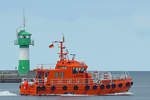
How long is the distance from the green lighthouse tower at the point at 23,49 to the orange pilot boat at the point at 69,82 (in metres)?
25.8

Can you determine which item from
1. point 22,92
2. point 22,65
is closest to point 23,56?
point 22,65

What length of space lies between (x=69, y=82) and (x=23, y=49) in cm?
2829

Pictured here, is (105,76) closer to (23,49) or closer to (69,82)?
(69,82)

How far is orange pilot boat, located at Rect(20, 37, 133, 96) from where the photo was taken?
4794 cm

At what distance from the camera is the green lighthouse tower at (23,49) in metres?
74.8

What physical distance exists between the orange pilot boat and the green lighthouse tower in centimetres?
2581

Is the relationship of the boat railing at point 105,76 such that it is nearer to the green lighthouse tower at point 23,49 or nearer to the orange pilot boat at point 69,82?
the orange pilot boat at point 69,82

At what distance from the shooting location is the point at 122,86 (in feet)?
161

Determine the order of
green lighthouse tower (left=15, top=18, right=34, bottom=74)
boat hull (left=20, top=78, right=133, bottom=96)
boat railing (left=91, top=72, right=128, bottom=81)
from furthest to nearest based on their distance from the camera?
green lighthouse tower (left=15, top=18, right=34, bottom=74), boat railing (left=91, top=72, right=128, bottom=81), boat hull (left=20, top=78, right=133, bottom=96)

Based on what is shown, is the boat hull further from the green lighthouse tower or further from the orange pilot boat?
the green lighthouse tower

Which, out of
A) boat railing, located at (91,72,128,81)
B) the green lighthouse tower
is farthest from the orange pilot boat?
the green lighthouse tower

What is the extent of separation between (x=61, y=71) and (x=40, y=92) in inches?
102

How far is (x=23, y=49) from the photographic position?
7544 centimetres

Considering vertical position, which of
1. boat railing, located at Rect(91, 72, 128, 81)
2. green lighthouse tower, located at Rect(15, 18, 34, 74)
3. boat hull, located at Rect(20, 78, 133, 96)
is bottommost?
boat hull, located at Rect(20, 78, 133, 96)
